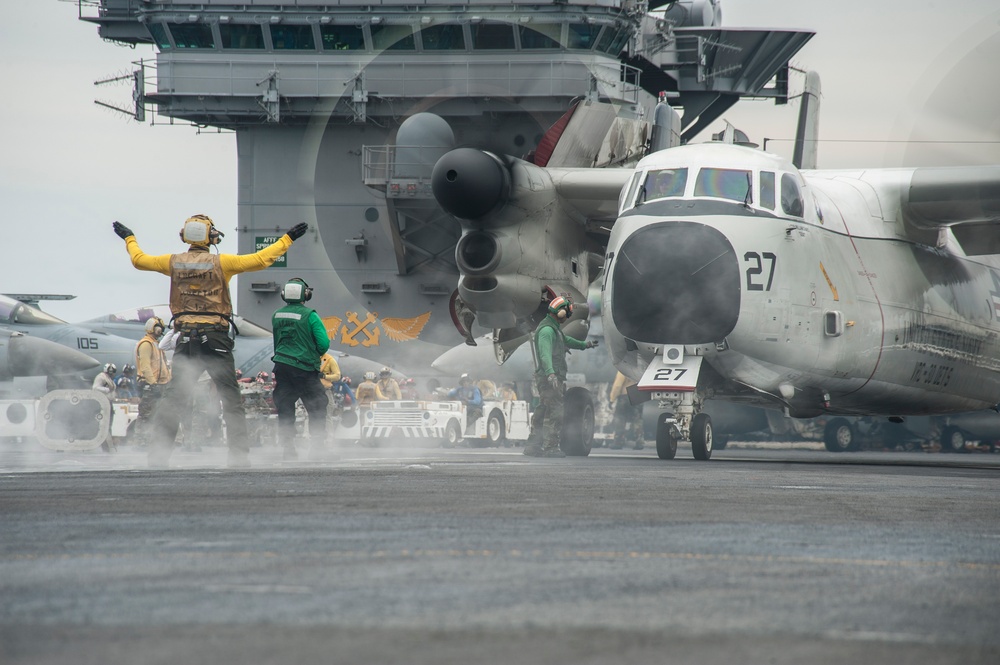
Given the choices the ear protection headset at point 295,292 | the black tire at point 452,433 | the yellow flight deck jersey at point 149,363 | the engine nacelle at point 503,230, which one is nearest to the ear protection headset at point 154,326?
the yellow flight deck jersey at point 149,363

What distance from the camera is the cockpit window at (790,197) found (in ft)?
47.4

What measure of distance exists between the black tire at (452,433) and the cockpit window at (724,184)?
10.9 metres

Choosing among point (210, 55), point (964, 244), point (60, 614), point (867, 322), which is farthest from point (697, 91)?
point (60, 614)

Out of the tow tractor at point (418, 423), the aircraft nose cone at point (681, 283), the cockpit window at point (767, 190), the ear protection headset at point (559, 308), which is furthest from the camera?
the tow tractor at point (418, 423)

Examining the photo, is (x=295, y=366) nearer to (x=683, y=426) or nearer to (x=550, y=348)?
(x=550, y=348)

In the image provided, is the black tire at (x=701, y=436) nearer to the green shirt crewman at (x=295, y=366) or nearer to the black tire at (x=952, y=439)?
the green shirt crewman at (x=295, y=366)

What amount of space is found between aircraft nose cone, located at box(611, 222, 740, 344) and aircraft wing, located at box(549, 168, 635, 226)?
4.11 m

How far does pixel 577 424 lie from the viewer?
1695 cm

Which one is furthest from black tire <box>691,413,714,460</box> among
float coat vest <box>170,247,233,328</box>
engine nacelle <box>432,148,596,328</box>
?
float coat vest <box>170,247,233,328</box>

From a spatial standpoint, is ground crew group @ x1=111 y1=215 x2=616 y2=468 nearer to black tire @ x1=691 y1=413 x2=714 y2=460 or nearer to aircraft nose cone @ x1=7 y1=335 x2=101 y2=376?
black tire @ x1=691 y1=413 x2=714 y2=460

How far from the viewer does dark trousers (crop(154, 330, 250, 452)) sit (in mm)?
11141

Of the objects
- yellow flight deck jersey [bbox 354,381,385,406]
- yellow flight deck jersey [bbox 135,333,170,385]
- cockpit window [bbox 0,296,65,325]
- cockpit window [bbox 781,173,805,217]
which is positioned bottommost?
yellow flight deck jersey [bbox 354,381,385,406]

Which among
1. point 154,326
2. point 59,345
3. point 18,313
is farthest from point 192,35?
point 154,326

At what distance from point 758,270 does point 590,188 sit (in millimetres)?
4733
